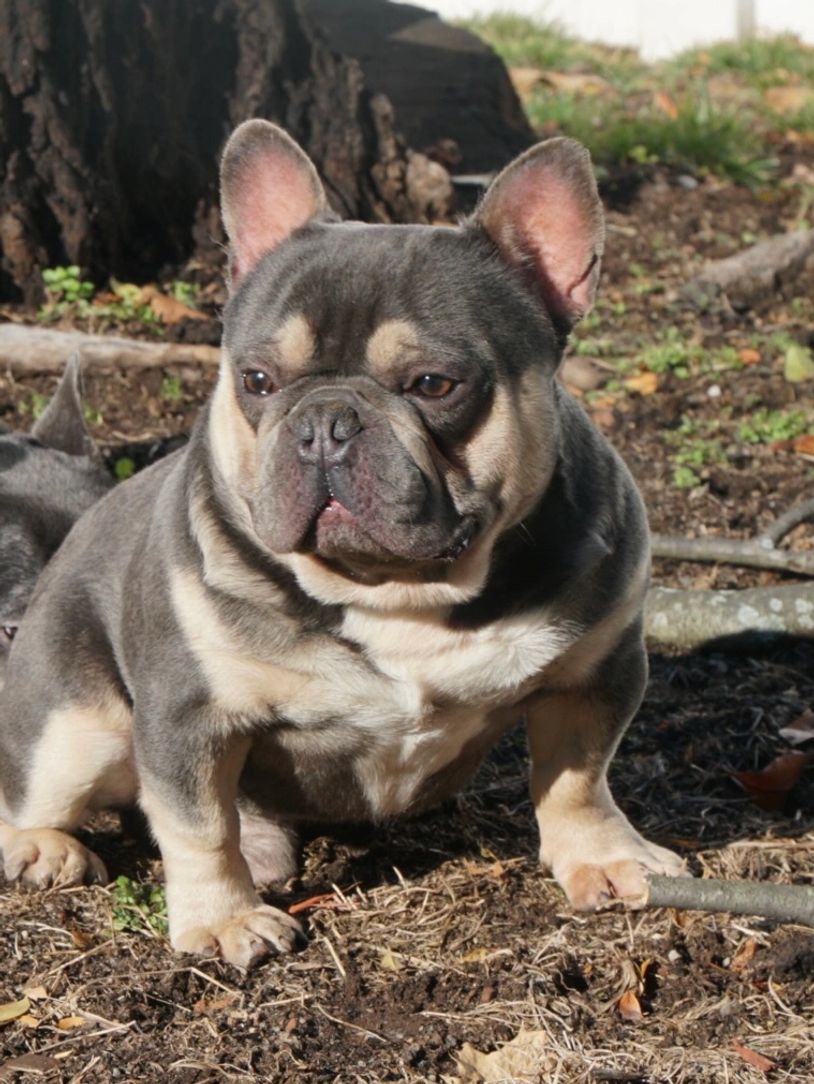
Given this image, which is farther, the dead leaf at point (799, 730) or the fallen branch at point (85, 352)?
the fallen branch at point (85, 352)

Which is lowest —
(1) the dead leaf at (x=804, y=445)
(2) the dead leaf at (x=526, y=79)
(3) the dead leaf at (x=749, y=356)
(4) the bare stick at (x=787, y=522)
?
(2) the dead leaf at (x=526, y=79)

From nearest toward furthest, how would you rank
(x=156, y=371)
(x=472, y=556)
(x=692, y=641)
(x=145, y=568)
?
(x=472, y=556)
(x=145, y=568)
(x=692, y=641)
(x=156, y=371)

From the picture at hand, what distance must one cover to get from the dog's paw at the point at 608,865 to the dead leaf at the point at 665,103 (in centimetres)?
712

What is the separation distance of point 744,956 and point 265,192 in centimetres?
212

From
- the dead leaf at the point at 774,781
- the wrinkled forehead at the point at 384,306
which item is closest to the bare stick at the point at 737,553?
the dead leaf at the point at 774,781

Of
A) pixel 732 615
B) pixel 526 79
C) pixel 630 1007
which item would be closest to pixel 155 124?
pixel 732 615

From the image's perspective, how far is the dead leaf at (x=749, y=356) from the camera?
7332 millimetres

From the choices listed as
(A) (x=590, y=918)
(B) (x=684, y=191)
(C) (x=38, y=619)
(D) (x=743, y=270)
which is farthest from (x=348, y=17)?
(A) (x=590, y=918)

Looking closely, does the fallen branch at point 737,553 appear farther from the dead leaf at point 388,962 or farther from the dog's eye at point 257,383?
the dog's eye at point 257,383

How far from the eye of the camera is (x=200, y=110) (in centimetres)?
781

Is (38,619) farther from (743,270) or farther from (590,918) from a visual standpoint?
(743,270)

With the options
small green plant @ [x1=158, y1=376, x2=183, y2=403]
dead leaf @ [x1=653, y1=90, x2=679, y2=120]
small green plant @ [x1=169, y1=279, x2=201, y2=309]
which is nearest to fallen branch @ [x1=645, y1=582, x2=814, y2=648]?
small green plant @ [x1=158, y1=376, x2=183, y2=403]

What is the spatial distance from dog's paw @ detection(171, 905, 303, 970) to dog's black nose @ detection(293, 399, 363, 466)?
1239 millimetres

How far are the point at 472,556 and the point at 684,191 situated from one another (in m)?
6.00
